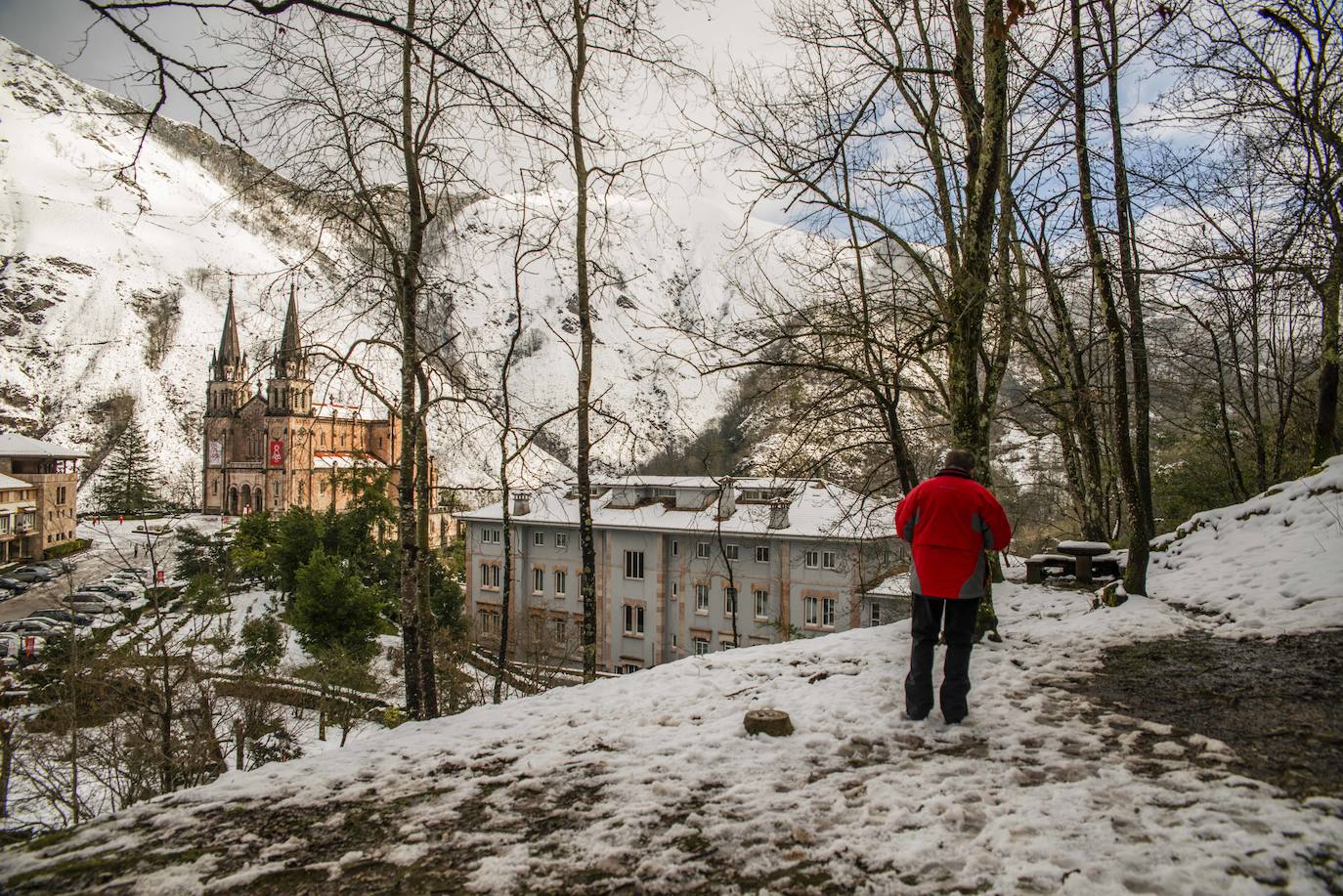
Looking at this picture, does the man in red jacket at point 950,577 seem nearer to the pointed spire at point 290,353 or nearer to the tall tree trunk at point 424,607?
the tall tree trunk at point 424,607

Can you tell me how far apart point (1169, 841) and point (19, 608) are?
4773 cm

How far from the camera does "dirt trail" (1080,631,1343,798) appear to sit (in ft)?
10.5

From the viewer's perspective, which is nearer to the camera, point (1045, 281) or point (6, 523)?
point (1045, 281)

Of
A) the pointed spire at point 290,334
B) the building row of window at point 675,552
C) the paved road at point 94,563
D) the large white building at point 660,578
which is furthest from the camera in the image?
the large white building at point 660,578

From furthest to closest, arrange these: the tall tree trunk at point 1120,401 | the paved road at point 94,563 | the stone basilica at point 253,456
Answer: the stone basilica at point 253,456
the paved road at point 94,563
the tall tree trunk at point 1120,401

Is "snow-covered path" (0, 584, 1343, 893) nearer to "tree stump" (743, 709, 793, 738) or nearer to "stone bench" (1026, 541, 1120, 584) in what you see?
"tree stump" (743, 709, 793, 738)

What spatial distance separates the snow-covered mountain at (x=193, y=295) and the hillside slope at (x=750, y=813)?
3015 mm

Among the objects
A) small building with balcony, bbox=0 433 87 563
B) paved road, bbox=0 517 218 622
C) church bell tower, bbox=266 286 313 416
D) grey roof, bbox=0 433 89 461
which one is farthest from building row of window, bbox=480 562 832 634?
grey roof, bbox=0 433 89 461

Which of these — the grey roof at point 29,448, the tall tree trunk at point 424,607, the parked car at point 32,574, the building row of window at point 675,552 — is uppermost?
the grey roof at point 29,448

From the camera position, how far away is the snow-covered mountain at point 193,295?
5031 mm

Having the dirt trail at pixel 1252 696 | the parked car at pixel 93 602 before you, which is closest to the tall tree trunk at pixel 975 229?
the dirt trail at pixel 1252 696

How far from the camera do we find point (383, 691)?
23172 millimetres

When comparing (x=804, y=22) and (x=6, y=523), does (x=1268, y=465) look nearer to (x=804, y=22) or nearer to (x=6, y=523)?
(x=804, y=22)

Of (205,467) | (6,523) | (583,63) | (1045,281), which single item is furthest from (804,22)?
(205,467)
